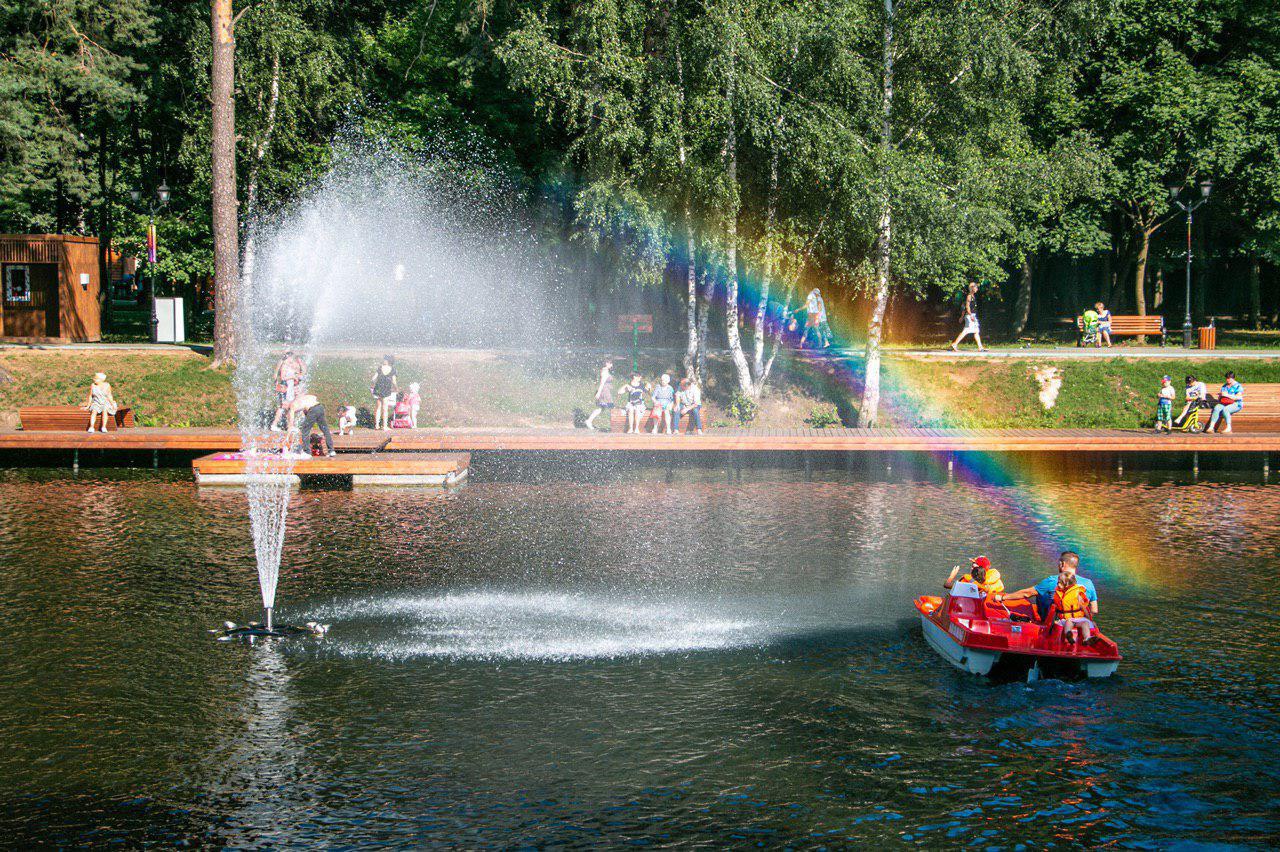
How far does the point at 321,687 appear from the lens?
41.2 ft

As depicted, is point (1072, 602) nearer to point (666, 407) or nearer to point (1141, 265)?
point (666, 407)

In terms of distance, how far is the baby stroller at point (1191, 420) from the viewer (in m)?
29.0

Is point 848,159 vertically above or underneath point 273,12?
underneath

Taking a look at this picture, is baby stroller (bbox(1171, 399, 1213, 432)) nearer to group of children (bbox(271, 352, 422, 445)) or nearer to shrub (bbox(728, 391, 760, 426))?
shrub (bbox(728, 391, 760, 426))

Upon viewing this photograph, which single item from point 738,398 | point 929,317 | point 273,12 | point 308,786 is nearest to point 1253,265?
point 929,317

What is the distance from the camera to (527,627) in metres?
14.6

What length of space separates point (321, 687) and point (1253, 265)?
48551mm

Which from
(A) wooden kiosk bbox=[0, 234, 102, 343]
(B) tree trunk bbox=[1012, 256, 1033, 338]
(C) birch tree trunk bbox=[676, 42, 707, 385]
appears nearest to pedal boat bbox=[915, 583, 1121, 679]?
(C) birch tree trunk bbox=[676, 42, 707, 385]

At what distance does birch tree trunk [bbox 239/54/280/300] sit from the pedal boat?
3000 centimetres

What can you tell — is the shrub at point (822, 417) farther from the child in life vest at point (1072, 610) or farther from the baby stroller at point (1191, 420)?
the child in life vest at point (1072, 610)

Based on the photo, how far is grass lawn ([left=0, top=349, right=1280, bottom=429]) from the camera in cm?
3119

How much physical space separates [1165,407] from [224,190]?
2574 centimetres

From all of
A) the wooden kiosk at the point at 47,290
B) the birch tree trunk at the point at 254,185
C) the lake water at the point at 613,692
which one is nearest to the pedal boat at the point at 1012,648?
the lake water at the point at 613,692

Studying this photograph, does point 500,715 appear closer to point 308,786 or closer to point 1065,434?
point 308,786
